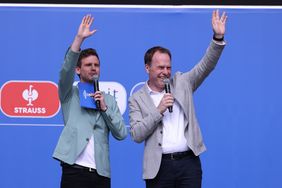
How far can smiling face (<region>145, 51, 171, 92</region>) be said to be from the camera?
9.90 ft

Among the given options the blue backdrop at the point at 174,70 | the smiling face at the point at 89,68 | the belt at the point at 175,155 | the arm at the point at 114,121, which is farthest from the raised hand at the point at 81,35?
the blue backdrop at the point at 174,70

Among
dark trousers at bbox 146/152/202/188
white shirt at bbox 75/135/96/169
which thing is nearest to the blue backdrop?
white shirt at bbox 75/135/96/169

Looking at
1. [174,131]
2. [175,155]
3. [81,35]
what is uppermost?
[81,35]

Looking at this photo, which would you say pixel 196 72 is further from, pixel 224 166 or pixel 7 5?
pixel 7 5

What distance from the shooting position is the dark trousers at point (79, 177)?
2.96 m

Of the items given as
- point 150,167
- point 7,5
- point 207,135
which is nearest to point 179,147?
point 150,167

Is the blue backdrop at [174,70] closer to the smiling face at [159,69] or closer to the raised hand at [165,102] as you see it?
the smiling face at [159,69]

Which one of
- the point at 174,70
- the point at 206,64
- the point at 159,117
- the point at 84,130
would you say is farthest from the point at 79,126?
the point at 174,70

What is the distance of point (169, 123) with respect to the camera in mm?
2967

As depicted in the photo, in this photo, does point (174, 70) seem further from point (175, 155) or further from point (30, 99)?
point (175, 155)

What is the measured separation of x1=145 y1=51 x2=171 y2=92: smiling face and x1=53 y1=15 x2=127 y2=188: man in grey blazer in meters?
0.27

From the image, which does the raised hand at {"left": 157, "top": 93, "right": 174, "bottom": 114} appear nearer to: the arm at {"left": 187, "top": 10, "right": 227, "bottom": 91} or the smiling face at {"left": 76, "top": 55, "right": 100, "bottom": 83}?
the arm at {"left": 187, "top": 10, "right": 227, "bottom": 91}

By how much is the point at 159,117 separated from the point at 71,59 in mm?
562

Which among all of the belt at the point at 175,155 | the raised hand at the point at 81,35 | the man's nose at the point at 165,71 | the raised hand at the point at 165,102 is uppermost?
the raised hand at the point at 81,35
